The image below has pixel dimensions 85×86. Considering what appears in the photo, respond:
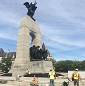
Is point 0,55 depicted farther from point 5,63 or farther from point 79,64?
point 79,64

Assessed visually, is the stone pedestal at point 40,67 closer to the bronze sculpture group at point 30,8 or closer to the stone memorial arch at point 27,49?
the stone memorial arch at point 27,49

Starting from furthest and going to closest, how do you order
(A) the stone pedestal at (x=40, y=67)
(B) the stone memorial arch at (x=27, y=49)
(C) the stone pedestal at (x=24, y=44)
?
1. (C) the stone pedestal at (x=24, y=44)
2. (B) the stone memorial arch at (x=27, y=49)
3. (A) the stone pedestal at (x=40, y=67)

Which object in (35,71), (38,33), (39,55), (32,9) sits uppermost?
(32,9)

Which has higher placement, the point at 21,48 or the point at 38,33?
the point at 38,33

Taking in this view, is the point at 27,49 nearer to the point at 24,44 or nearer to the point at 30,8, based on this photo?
the point at 24,44

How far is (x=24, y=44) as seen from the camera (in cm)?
3056

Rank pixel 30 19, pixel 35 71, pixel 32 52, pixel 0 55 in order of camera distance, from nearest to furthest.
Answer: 1. pixel 35 71
2. pixel 32 52
3. pixel 30 19
4. pixel 0 55

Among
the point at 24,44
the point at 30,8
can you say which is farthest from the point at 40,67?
the point at 30,8

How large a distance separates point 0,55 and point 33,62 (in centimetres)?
10587

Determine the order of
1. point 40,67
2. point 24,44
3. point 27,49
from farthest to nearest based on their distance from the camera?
point 27,49 → point 24,44 → point 40,67

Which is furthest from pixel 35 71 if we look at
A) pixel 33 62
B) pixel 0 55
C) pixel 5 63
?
pixel 0 55

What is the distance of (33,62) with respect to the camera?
2981 centimetres

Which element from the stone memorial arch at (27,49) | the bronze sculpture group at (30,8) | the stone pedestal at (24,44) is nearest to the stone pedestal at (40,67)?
the stone memorial arch at (27,49)

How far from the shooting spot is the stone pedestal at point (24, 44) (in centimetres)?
2945
